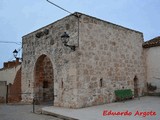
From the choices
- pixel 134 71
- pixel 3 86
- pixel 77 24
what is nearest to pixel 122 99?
pixel 134 71

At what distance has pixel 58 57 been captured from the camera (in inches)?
367

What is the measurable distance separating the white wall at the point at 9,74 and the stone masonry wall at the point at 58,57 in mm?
2640

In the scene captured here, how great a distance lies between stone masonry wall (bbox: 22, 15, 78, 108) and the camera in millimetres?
8594

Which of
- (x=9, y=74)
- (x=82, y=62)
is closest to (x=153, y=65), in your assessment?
(x=82, y=62)

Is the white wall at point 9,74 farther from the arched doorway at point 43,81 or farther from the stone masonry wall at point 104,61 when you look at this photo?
the stone masonry wall at point 104,61

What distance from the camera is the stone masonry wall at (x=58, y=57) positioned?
8.59 m

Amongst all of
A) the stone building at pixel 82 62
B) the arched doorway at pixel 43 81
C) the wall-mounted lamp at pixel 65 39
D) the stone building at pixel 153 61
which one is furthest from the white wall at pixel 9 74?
the stone building at pixel 153 61

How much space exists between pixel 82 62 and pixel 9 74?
318 inches

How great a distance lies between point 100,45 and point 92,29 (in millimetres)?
836

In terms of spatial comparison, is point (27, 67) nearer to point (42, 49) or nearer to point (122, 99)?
point (42, 49)

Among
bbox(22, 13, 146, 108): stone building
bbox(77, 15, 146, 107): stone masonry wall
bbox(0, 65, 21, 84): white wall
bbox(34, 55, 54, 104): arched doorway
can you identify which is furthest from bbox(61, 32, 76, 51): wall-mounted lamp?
bbox(0, 65, 21, 84): white wall

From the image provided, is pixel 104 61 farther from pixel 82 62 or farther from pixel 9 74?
pixel 9 74

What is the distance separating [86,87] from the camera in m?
8.60

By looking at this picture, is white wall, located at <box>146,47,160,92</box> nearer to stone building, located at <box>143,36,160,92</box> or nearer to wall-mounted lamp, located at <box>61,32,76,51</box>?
stone building, located at <box>143,36,160,92</box>
